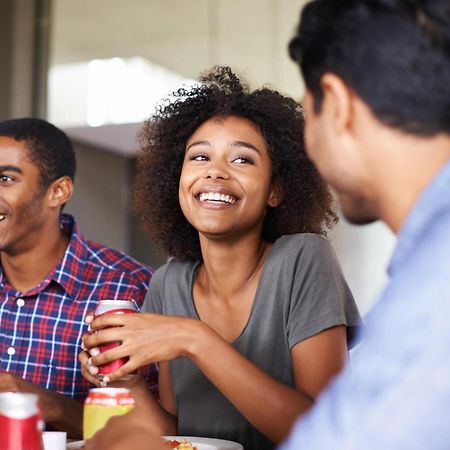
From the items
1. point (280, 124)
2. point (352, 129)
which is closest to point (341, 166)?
point (352, 129)

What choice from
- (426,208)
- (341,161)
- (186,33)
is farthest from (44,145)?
(186,33)

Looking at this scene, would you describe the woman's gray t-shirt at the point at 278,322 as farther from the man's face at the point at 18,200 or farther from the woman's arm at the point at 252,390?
the man's face at the point at 18,200

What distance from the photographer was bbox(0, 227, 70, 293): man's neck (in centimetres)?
211

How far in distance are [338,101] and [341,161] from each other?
6 centimetres

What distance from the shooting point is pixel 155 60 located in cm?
421

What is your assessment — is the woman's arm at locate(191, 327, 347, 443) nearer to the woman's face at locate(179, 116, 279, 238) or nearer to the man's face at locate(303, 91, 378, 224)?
the woman's face at locate(179, 116, 279, 238)

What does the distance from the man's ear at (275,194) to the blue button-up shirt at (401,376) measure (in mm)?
1100

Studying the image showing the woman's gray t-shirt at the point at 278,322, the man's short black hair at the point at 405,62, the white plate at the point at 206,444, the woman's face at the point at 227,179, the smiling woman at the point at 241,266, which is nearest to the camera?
the man's short black hair at the point at 405,62

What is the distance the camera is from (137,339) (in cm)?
124

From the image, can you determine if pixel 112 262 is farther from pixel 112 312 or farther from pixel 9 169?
pixel 112 312

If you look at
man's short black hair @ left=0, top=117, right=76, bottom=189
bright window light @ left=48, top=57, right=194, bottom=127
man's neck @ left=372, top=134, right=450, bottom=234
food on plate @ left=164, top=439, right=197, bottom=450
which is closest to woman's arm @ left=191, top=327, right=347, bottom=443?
food on plate @ left=164, top=439, right=197, bottom=450

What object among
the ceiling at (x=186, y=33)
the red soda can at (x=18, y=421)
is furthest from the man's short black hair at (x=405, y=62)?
the ceiling at (x=186, y=33)

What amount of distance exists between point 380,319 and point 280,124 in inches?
45.6

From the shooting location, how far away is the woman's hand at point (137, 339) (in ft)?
3.99
